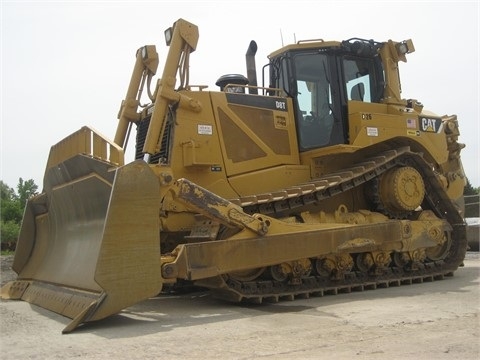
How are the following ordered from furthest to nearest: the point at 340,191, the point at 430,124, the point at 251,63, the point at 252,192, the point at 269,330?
the point at 251,63 < the point at 430,124 < the point at 340,191 < the point at 252,192 < the point at 269,330

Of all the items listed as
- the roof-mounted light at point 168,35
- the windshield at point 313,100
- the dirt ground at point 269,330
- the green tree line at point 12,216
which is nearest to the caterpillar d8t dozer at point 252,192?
the windshield at point 313,100

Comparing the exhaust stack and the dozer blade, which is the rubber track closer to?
the dozer blade

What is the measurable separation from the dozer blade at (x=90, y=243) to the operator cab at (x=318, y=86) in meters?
3.41

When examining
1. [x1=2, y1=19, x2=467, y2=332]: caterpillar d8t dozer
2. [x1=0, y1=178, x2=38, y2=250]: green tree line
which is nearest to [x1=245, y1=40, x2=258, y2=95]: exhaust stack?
[x1=2, y1=19, x2=467, y2=332]: caterpillar d8t dozer

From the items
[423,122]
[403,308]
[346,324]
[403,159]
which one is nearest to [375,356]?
[346,324]

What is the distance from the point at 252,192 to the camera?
7.72m

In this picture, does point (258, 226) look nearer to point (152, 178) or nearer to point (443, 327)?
point (152, 178)

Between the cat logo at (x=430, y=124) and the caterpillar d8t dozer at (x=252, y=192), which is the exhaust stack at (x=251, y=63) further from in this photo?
the cat logo at (x=430, y=124)

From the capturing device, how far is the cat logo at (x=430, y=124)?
9.05 meters

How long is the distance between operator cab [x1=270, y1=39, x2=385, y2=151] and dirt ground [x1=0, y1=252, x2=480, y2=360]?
257 centimetres

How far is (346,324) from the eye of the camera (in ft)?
17.1

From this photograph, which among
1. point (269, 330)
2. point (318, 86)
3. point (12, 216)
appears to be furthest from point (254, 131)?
point (12, 216)

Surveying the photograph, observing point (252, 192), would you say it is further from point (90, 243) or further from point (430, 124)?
point (430, 124)

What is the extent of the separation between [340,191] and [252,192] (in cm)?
130
